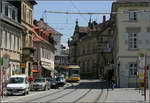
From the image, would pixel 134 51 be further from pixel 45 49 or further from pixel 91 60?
pixel 91 60

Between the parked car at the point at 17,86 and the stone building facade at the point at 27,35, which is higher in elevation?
the stone building facade at the point at 27,35

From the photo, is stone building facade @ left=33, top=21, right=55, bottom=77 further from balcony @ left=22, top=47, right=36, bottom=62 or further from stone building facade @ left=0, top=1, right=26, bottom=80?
stone building facade @ left=0, top=1, right=26, bottom=80

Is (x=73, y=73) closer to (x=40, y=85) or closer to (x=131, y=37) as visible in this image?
(x=131, y=37)

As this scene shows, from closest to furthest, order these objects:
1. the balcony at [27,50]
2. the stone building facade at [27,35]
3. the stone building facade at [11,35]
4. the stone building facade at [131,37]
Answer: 1. the stone building facade at [11,35]
2. the stone building facade at [131,37]
3. the balcony at [27,50]
4. the stone building facade at [27,35]

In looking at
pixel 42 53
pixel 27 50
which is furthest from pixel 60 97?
pixel 42 53

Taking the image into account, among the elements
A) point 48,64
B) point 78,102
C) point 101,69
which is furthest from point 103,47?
point 78,102

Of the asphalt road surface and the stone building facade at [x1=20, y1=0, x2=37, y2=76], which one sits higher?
the stone building facade at [x1=20, y1=0, x2=37, y2=76]

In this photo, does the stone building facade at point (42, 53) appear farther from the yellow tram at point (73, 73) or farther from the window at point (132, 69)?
the window at point (132, 69)

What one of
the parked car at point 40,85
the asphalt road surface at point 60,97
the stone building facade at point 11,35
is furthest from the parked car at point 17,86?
the stone building facade at point 11,35

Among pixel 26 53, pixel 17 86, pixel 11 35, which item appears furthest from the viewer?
pixel 26 53

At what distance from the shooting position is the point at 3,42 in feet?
135

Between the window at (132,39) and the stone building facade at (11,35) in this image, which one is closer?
the stone building facade at (11,35)

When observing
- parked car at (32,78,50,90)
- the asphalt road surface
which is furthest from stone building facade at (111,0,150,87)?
parked car at (32,78,50,90)

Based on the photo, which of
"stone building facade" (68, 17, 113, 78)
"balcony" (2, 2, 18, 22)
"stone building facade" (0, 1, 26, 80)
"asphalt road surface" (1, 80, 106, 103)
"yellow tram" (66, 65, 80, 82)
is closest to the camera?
"asphalt road surface" (1, 80, 106, 103)
